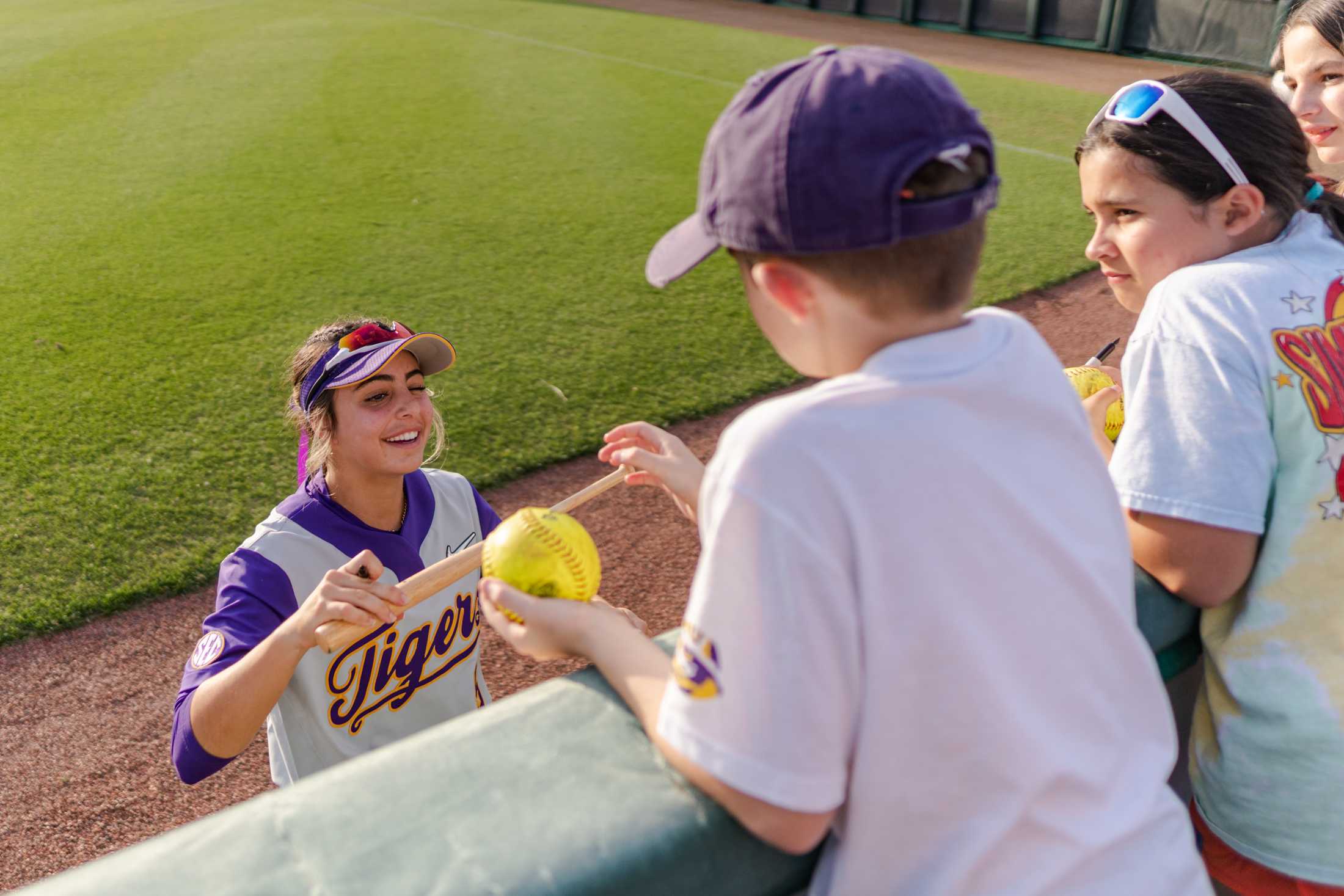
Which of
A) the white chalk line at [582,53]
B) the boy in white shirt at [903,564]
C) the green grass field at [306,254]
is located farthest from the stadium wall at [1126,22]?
the boy in white shirt at [903,564]

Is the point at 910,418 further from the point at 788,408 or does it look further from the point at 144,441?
the point at 144,441

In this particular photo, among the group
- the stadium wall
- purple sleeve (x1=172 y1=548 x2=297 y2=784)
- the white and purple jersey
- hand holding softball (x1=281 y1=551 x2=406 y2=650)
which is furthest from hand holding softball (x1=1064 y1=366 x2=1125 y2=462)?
the stadium wall

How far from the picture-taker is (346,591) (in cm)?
177

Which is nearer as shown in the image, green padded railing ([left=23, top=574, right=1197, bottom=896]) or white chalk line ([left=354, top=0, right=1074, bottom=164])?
green padded railing ([left=23, top=574, right=1197, bottom=896])

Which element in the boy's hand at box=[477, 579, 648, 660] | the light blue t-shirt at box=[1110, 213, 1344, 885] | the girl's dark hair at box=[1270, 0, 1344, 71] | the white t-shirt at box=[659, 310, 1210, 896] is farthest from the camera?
the girl's dark hair at box=[1270, 0, 1344, 71]

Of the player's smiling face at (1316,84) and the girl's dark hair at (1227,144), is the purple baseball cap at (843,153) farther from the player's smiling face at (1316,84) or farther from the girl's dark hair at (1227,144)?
the player's smiling face at (1316,84)

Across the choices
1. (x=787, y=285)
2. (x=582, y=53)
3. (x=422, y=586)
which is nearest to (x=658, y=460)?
(x=422, y=586)

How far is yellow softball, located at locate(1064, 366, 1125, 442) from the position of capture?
1.95 metres

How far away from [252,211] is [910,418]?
793 centimetres

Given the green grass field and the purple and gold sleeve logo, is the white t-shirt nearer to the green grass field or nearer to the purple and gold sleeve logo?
the purple and gold sleeve logo

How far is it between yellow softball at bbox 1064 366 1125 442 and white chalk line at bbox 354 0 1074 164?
8.28 meters

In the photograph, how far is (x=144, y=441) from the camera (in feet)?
16.0

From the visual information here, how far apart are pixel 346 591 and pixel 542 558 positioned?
1.64ft

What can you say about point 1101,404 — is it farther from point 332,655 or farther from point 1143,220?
point 332,655
